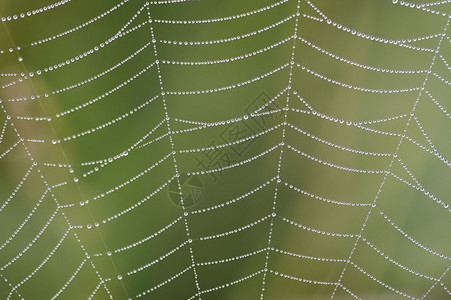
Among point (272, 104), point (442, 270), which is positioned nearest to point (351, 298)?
point (442, 270)

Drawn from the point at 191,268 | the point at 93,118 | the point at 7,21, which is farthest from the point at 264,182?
the point at 7,21

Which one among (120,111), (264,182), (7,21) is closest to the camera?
(7,21)

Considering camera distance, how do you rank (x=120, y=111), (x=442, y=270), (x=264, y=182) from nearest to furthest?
(x=120, y=111) < (x=264, y=182) < (x=442, y=270)

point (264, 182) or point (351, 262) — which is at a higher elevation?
point (264, 182)

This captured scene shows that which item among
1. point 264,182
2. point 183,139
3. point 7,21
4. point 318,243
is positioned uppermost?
point 7,21

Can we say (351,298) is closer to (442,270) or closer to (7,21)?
(442,270)

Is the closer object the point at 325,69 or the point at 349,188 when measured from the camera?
the point at 325,69

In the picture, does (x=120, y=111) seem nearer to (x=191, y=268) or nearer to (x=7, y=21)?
(x=7, y=21)
